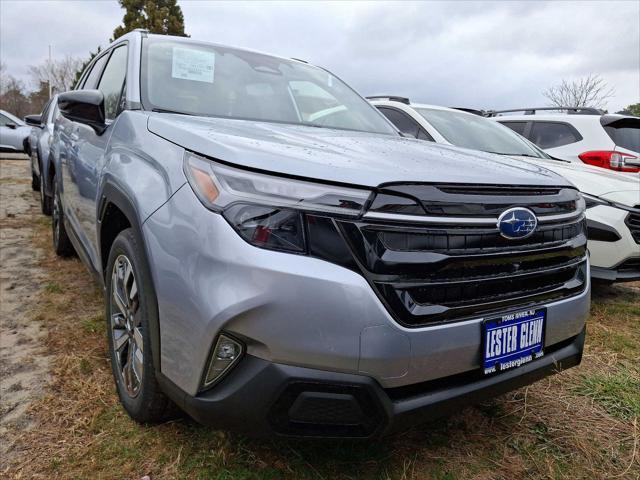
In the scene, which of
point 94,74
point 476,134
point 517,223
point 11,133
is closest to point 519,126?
point 476,134

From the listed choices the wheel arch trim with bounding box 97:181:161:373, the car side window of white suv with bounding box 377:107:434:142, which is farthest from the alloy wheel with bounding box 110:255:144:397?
the car side window of white suv with bounding box 377:107:434:142

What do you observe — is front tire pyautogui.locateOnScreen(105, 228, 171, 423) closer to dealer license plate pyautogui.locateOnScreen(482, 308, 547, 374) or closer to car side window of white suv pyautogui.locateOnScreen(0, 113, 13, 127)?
dealer license plate pyautogui.locateOnScreen(482, 308, 547, 374)

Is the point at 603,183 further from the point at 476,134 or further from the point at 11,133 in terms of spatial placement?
the point at 11,133

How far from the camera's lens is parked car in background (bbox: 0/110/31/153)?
45.1 ft

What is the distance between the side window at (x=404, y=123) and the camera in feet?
14.9

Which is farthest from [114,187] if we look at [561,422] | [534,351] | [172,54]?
[561,422]

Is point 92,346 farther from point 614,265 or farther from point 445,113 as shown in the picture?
point 445,113

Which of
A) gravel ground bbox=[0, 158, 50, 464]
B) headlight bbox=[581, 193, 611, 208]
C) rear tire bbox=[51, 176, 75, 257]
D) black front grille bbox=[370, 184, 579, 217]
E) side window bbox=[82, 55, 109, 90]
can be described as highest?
side window bbox=[82, 55, 109, 90]

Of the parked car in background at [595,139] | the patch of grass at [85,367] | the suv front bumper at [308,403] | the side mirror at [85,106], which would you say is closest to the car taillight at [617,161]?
the parked car in background at [595,139]

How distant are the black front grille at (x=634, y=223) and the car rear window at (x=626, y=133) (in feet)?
6.50

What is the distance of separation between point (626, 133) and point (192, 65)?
4.80 m

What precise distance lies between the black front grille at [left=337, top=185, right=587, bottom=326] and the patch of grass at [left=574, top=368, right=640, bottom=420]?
0.91 metres

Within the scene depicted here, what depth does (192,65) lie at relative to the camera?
2463 mm

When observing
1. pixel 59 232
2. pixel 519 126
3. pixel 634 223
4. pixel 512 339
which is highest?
pixel 519 126
